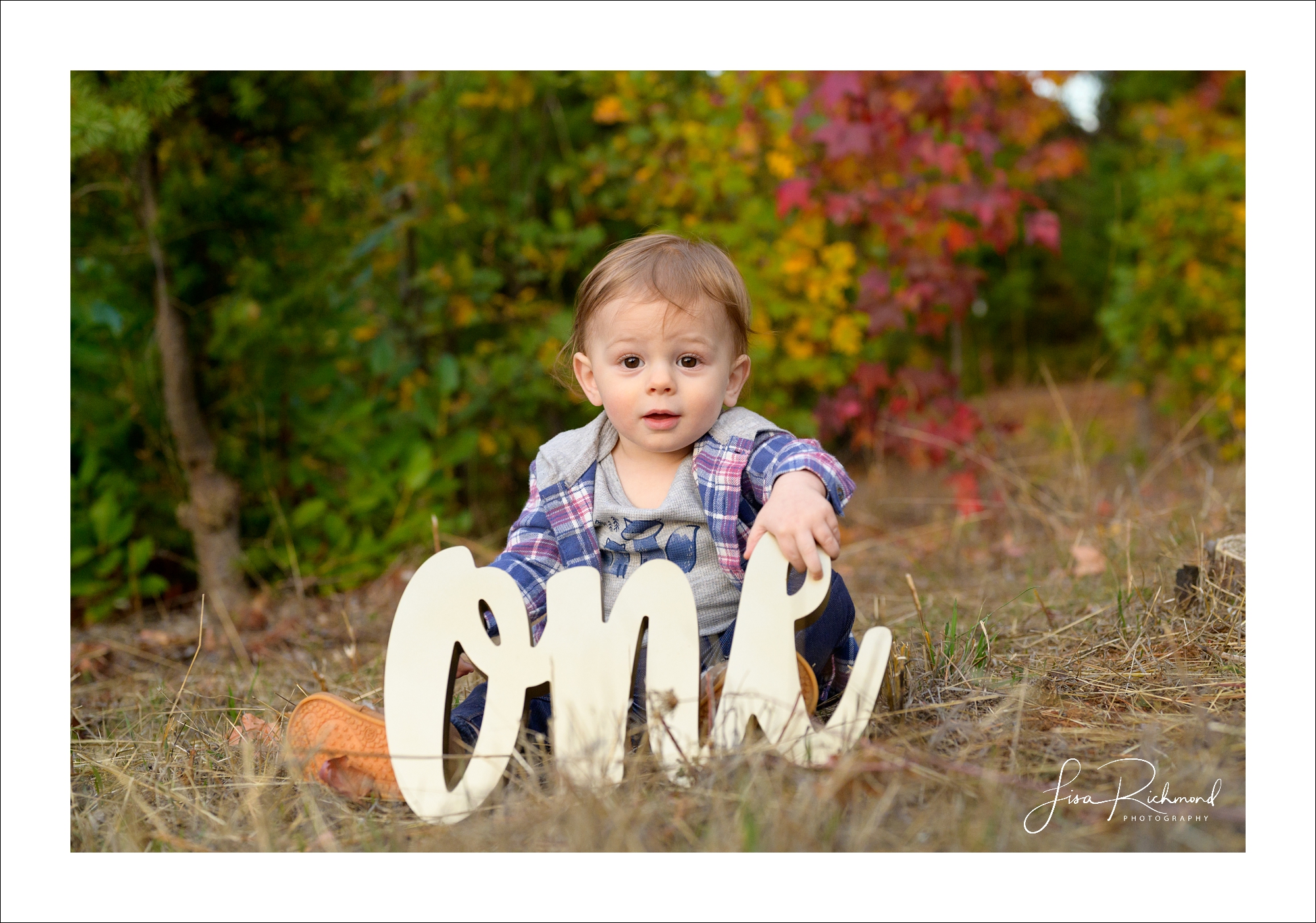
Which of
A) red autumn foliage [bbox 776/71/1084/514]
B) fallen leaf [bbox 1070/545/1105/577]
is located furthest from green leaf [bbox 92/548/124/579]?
fallen leaf [bbox 1070/545/1105/577]

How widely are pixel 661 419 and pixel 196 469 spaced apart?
207 cm

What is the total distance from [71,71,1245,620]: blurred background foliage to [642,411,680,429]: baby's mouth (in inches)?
65.7

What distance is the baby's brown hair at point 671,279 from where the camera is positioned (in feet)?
5.43

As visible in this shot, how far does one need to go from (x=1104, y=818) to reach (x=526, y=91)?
3.59 metres

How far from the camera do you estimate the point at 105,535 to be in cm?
308

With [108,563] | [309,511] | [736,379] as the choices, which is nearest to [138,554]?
[108,563]

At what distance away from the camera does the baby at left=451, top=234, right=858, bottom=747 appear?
1.65m

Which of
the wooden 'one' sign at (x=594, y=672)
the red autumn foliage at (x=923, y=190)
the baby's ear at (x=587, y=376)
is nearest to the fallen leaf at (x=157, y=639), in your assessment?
the wooden 'one' sign at (x=594, y=672)

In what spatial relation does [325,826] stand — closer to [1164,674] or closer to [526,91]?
[1164,674]

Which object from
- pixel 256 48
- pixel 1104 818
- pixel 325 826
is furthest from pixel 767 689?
pixel 256 48

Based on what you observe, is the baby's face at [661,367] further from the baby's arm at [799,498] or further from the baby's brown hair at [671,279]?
the baby's arm at [799,498]

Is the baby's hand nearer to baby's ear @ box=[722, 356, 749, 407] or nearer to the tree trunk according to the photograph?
baby's ear @ box=[722, 356, 749, 407]

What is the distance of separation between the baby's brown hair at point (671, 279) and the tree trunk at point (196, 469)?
183 centimetres

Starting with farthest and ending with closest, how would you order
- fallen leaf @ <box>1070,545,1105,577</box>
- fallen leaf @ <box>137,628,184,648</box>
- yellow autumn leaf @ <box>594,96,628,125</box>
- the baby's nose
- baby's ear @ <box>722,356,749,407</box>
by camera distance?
yellow autumn leaf @ <box>594,96,628,125</box> → fallen leaf @ <box>137,628,184,648</box> → fallen leaf @ <box>1070,545,1105,577</box> → baby's ear @ <box>722,356,749,407</box> → the baby's nose
